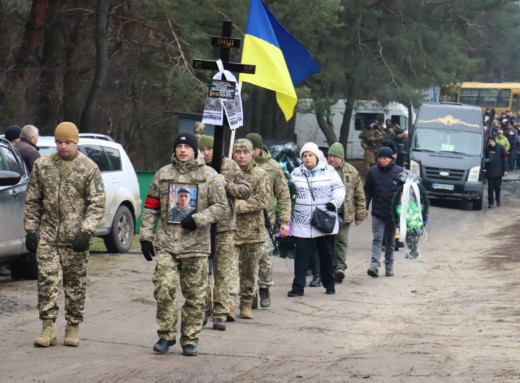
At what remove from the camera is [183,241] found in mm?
9656

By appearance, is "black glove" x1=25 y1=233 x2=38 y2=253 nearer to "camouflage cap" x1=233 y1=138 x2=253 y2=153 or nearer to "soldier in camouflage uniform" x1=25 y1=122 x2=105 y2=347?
"soldier in camouflage uniform" x1=25 y1=122 x2=105 y2=347

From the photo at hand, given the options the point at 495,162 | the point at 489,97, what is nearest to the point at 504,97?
the point at 489,97

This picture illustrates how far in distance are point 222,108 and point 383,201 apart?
19.9 ft

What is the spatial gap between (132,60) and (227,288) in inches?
791

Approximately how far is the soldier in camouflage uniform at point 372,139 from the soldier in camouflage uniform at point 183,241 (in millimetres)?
28587

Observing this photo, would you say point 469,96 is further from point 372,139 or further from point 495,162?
point 495,162

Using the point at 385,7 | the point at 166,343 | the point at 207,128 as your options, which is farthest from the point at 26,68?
the point at 166,343

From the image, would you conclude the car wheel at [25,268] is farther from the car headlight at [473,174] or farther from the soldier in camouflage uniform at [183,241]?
the car headlight at [473,174]

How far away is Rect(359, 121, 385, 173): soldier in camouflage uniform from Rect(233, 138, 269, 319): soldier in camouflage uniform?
2603cm

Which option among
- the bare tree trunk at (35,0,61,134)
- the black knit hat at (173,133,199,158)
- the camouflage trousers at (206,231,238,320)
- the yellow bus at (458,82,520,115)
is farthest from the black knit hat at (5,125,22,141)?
the yellow bus at (458,82,520,115)

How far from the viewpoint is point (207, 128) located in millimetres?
28078

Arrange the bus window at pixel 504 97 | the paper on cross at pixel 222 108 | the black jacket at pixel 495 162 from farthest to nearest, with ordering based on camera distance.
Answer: the bus window at pixel 504 97, the black jacket at pixel 495 162, the paper on cross at pixel 222 108

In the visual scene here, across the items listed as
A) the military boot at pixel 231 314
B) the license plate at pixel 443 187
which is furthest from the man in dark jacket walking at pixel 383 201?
the license plate at pixel 443 187

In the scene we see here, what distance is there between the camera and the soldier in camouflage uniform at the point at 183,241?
9.60 metres
